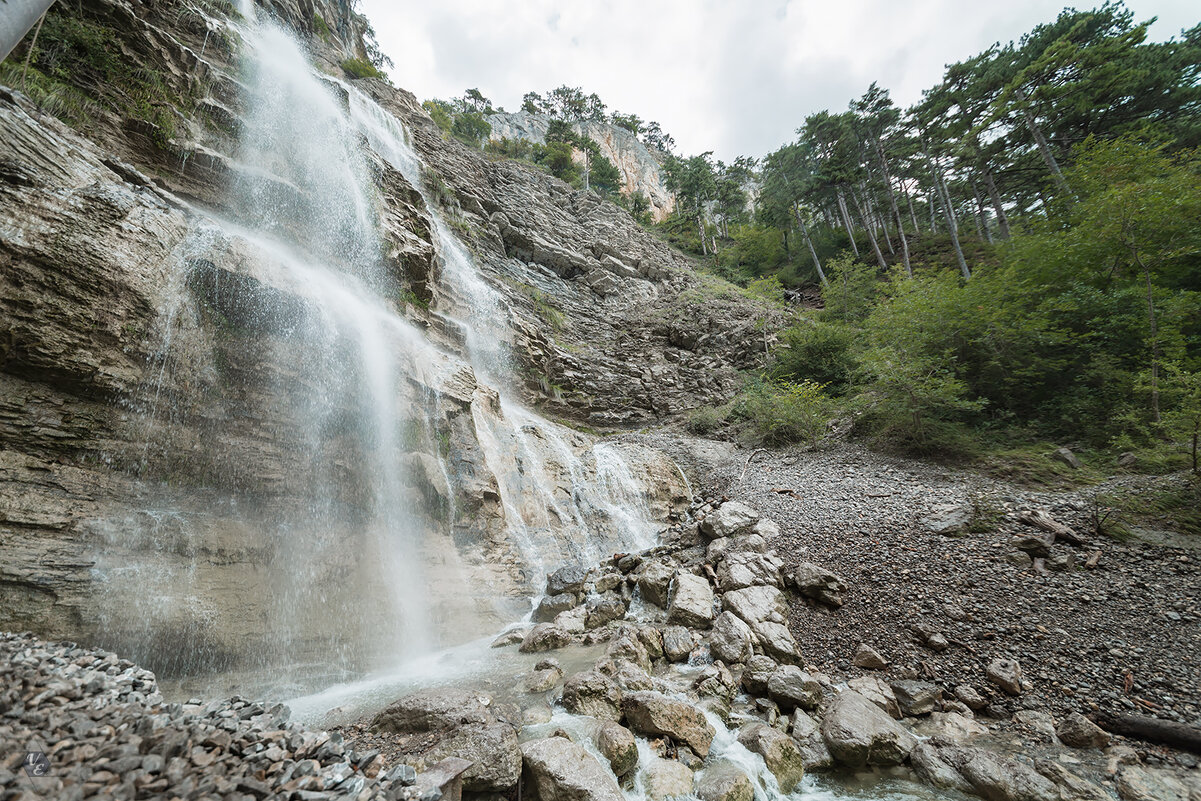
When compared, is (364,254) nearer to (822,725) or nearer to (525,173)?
(822,725)

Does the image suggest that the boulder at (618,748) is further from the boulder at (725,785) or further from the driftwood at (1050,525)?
the driftwood at (1050,525)

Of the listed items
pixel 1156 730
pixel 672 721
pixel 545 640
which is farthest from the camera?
pixel 545 640

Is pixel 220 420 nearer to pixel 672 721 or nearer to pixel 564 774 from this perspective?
pixel 564 774

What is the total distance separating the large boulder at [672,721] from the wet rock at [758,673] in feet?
3.34

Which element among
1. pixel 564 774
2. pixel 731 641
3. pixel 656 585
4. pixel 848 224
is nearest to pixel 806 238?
pixel 848 224

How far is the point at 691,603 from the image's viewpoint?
6.48m

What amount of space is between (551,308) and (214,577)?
1739 cm

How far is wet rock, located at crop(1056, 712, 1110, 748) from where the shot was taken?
3703 mm

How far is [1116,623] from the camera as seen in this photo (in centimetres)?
468

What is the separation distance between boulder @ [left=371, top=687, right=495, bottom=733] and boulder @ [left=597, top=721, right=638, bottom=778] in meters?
1.07

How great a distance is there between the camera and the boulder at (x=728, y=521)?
28.9 feet

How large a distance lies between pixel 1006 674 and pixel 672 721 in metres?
3.87

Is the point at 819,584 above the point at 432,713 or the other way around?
the other way around

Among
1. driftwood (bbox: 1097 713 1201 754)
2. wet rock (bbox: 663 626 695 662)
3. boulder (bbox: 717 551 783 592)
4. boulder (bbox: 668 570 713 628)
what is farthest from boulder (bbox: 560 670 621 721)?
driftwood (bbox: 1097 713 1201 754)
